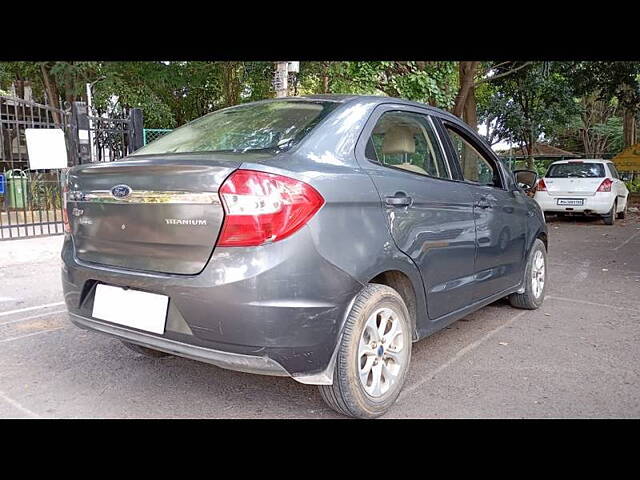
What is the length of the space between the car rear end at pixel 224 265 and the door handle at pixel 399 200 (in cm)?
47

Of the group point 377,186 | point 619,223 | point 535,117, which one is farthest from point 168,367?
point 535,117

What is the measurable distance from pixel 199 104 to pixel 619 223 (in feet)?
38.8

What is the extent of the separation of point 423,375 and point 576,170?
10283 millimetres

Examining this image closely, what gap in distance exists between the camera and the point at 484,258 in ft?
12.0

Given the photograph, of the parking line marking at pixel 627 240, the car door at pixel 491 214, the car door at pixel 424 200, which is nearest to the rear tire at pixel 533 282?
the car door at pixel 491 214

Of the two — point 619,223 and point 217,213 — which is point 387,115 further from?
point 619,223

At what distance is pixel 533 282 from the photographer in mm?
4676

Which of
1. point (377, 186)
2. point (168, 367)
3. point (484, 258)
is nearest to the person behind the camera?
point (377, 186)

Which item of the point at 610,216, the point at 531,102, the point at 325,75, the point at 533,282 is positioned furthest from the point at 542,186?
the point at 533,282

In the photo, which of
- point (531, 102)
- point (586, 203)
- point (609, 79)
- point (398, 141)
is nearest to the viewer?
point (398, 141)

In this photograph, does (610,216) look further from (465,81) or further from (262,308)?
(262,308)

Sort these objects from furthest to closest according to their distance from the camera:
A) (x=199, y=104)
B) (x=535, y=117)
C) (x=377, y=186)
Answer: (x=535, y=117) < (x=199, y=104) < (x=377, y=186)

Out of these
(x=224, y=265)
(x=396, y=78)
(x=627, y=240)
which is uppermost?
(x=396, y=78)

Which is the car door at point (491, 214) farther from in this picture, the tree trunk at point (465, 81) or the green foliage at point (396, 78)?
the tree trunk at point (465, 81)
